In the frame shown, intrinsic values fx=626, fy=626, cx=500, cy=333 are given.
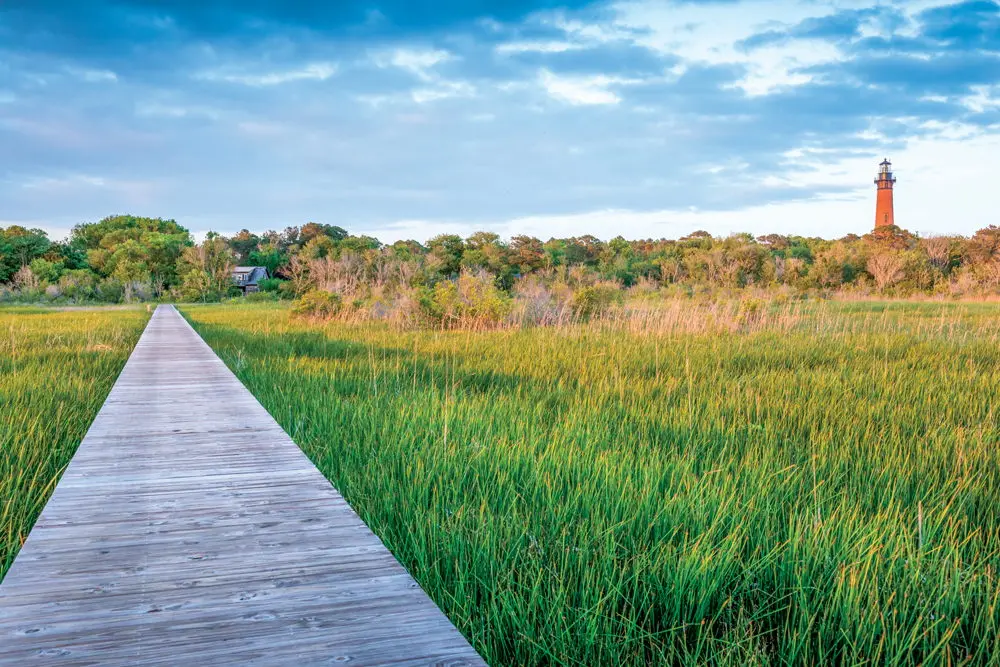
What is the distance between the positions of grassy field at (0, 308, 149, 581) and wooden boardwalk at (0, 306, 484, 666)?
0.27 metres

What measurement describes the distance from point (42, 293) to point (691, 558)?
43483 mm

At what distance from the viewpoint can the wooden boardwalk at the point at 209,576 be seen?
1.40 m

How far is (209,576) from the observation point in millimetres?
1797

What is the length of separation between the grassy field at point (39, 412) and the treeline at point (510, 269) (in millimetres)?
6482

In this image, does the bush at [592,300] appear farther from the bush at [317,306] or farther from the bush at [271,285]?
the bush at [271,285]

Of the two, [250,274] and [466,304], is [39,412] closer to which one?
[466,304]

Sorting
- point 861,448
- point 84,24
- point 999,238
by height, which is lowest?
point 861,448

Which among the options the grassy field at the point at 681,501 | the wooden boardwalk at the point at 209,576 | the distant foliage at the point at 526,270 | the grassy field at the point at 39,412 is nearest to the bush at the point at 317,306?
the distant foliage at the point at 526,270

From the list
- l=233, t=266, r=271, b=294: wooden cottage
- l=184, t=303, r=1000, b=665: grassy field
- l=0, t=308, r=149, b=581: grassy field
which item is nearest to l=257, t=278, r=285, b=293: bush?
l=233, t=266, r=271, b=294: wooden cottage

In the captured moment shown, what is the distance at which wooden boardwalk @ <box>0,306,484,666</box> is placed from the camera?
4.59ft

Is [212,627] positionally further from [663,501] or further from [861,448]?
[861,448]

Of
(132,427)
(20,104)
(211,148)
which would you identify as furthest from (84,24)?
(132,427)

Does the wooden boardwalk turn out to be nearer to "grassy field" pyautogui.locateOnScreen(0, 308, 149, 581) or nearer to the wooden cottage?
"grassy field" pyautogui.locateOnScreen(0, 308, 149, 581)

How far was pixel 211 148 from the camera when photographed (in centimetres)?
3272
